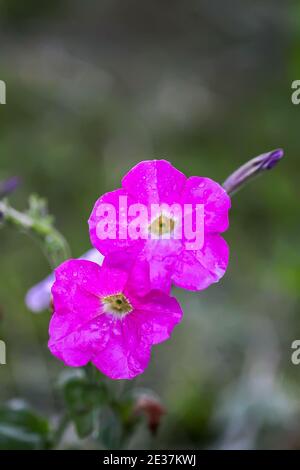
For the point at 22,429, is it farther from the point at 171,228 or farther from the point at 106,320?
the point at 171,228

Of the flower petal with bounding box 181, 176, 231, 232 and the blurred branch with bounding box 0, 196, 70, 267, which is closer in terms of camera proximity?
the flower petal with bounding box 181, 176, 231, 232

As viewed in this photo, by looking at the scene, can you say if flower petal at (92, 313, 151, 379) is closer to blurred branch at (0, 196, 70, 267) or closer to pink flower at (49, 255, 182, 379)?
pink flower at (49, 255, 182, 379)

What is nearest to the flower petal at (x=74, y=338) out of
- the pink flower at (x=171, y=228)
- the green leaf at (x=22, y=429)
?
the pink flower at (x=171, y=228)

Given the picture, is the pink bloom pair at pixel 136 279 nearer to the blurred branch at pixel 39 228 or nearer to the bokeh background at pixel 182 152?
the blurred branch at pixel 39 228

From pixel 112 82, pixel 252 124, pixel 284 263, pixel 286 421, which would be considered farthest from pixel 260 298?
pixel 112 82

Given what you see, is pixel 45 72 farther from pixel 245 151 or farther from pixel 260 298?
pixel 260 298

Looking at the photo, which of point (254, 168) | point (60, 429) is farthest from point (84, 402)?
point (254, 168)

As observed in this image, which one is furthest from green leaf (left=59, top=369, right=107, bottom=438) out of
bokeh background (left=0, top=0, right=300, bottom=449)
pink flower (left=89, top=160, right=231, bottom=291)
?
bokeh background (left=0, top=0, right=300, bottom=449)
